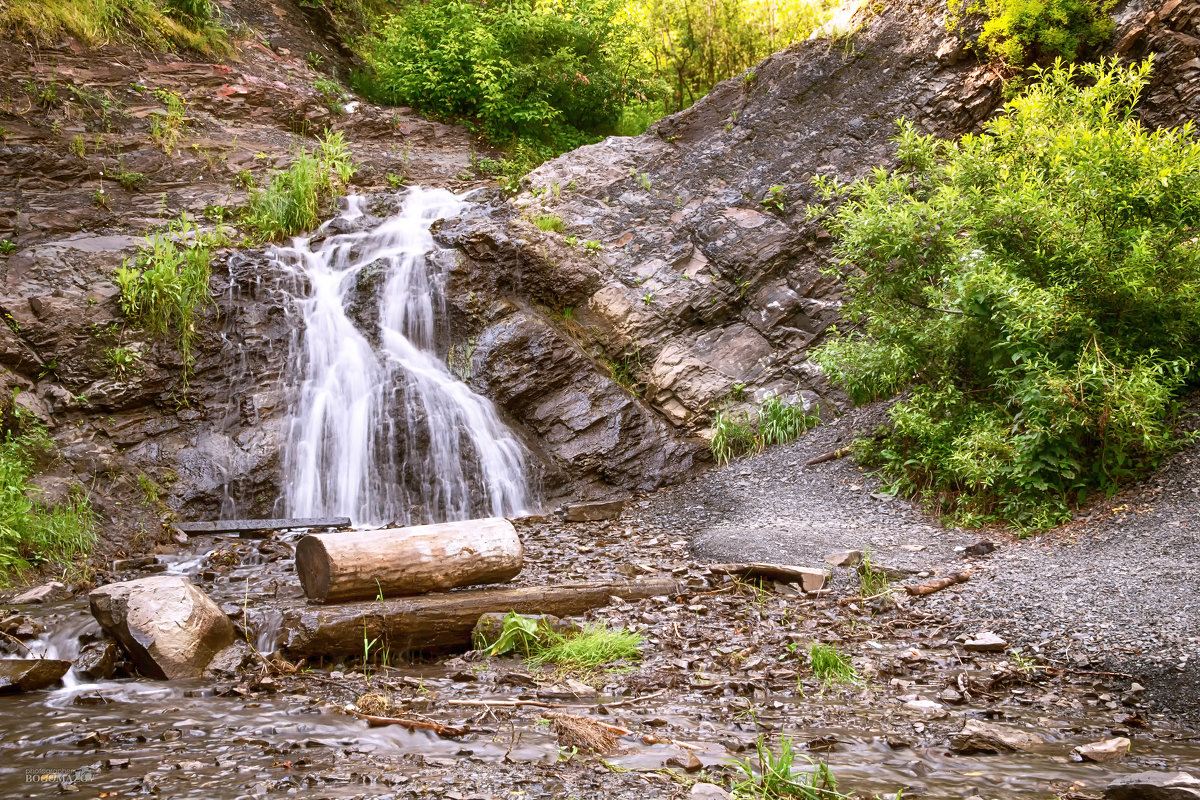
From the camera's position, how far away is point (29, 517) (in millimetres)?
7426

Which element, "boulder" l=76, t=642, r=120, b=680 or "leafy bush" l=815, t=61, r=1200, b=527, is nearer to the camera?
"boulder" l=76, t=642, r=120, b=680

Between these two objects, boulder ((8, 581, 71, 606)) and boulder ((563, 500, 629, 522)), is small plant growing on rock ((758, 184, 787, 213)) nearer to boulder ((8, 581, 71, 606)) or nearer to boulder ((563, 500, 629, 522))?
boulder ((563, 500, 629, 522))

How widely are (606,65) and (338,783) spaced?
1613 centimetres

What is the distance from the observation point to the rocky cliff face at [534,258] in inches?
371

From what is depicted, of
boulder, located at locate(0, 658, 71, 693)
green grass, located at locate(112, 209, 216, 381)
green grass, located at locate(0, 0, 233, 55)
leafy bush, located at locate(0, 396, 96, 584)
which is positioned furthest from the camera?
green grass, located at locate(0, 0, 233, 55)

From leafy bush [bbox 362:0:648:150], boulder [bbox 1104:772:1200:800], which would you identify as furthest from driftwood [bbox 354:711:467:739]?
leafy bush [bbox 362:0:648:150]

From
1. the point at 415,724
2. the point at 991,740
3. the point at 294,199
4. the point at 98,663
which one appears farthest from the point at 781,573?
the point at 294,199

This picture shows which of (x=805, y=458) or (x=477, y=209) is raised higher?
(x=477, y=209)

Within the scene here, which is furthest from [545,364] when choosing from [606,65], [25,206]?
[606,65]

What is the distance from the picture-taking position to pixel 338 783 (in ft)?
10.1

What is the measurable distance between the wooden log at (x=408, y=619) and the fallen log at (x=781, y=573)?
1.50m

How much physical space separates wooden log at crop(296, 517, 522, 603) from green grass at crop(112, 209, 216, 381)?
19.7 feet

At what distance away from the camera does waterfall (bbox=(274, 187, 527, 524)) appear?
10039 mm

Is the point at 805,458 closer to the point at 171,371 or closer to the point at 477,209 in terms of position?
the point at 477,209
